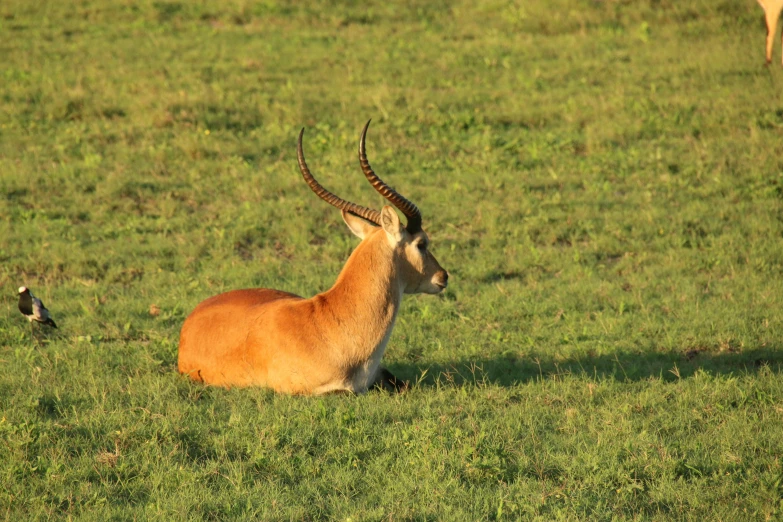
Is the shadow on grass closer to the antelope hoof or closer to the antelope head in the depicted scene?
the antelope hoof

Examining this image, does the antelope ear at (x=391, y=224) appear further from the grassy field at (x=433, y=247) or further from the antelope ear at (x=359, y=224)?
the grassy field at (x=433, y=247)

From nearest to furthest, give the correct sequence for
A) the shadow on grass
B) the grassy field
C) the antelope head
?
the grassy field < the antelope head < the shadow on grass

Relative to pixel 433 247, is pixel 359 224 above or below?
above

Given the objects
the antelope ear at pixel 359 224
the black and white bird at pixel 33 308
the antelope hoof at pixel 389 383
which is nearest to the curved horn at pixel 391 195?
the antelope ear at pixel 359 224

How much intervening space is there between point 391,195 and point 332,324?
87 cm

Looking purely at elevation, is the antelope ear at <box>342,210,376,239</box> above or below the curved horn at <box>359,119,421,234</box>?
below

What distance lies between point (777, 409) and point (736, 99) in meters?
8.45

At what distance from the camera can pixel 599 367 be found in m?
6.39

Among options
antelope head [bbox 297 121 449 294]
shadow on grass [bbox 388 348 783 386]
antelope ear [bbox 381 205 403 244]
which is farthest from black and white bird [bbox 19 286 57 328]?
antelope ear [bbox 381 205 403 244]

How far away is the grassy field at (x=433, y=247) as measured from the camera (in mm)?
4598

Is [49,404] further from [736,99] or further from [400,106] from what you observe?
[736,99]

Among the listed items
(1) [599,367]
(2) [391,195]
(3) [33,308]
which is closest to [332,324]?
(2) [391,195]

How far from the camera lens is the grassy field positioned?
460cm

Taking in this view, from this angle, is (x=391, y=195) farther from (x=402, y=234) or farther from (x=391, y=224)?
(x=402, y=234)
